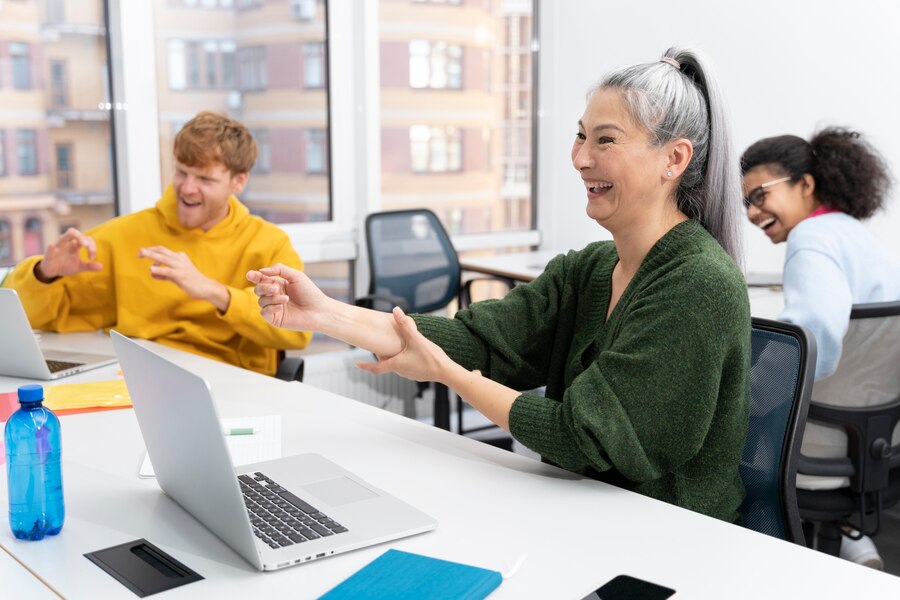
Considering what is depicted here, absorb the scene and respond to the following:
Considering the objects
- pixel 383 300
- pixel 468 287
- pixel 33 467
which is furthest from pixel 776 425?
pixel 468 287

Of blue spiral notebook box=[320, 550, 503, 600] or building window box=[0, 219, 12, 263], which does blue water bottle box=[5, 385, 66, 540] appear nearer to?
blue spiral notebook box=[320, 550, 503, 600]

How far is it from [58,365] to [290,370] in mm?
578

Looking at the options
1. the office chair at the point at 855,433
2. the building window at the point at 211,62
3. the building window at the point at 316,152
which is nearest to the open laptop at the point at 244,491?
the office chair at the point at 855,433

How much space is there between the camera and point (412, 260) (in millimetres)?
3930

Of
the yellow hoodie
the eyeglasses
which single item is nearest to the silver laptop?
the yellow hoodie

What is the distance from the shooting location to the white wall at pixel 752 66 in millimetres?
3625

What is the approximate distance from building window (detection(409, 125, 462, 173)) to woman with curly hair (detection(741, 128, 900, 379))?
1860mm

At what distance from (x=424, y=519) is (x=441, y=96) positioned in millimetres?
3281

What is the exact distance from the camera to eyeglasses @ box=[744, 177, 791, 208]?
107 inches

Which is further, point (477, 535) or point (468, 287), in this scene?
point (468, 287)

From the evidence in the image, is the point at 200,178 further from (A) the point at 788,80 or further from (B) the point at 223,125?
(A) the point at 788,80

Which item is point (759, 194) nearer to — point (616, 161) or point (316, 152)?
point (616, 161)

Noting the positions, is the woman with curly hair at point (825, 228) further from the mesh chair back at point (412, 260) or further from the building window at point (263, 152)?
the building window at point (263, 152)

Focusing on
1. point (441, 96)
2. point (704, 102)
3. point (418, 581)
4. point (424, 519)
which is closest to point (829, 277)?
point (704, 102)
